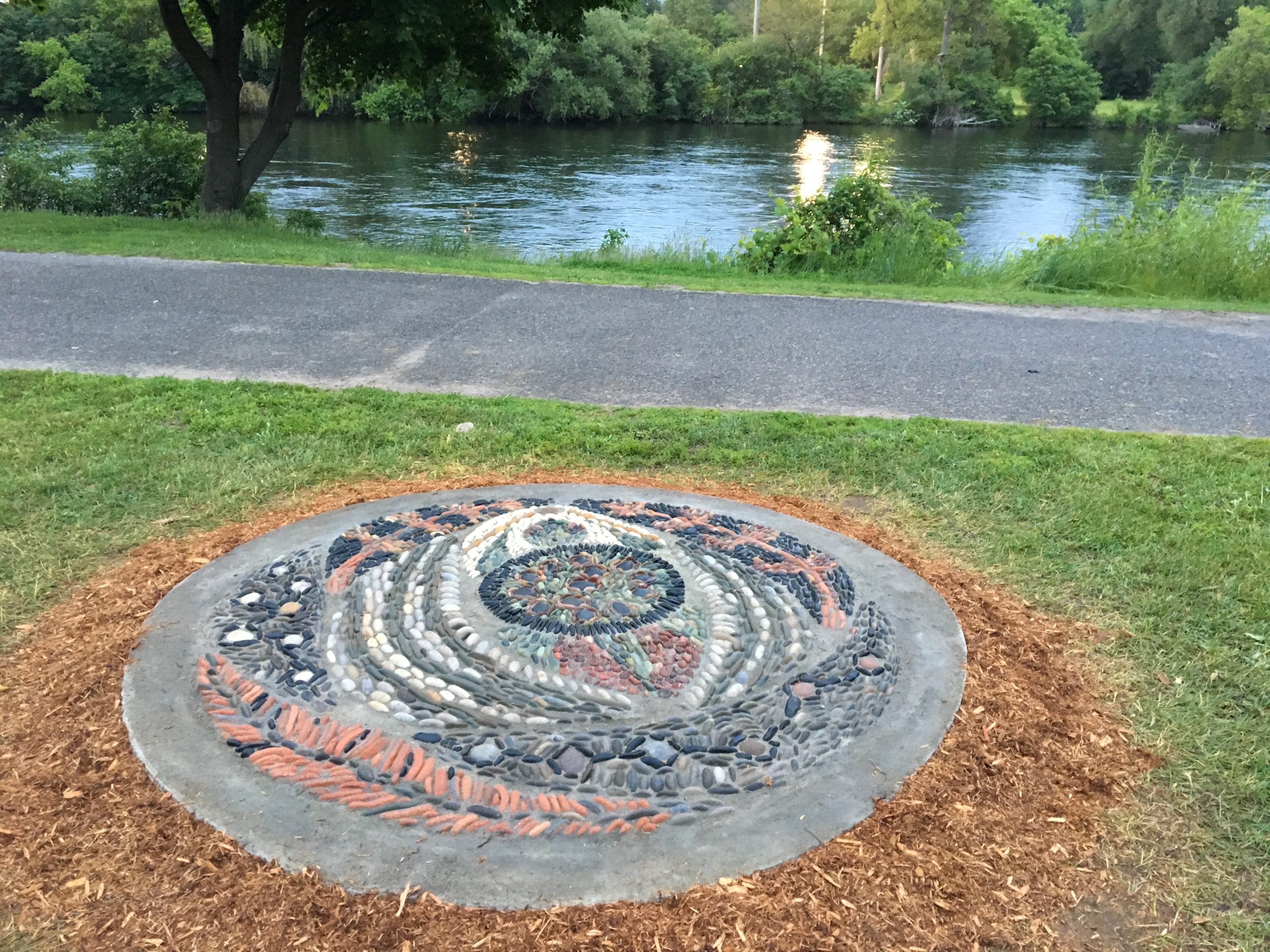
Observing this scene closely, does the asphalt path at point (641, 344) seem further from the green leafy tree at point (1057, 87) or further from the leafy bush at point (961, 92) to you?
the green leafy tree at point (1057, 87)

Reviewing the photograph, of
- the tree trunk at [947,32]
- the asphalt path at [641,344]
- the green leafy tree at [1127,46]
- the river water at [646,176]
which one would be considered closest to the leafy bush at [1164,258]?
the asphalt path at [641,344]

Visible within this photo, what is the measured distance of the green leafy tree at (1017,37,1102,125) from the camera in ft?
172

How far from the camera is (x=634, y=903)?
2324 mm

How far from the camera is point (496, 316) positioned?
823 cm

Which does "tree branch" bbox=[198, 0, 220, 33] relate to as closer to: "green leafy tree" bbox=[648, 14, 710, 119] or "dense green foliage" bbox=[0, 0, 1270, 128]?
"dense green foliage" bbox=[0, 0, 1270, 128]

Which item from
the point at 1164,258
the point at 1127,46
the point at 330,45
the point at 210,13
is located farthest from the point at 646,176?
the point at 1127,46

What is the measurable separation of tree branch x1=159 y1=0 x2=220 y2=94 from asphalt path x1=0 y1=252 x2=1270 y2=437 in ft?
15.7

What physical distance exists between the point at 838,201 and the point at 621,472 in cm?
844

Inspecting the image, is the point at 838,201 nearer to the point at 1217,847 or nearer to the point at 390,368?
the point at 390,368

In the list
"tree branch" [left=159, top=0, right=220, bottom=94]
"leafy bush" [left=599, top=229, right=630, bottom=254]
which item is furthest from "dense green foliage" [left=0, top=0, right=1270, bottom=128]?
"leafy bush" [left=599, top=229, right=630, bottom=254]

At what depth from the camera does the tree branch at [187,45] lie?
42.8ft

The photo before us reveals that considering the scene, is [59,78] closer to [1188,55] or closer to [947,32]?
[947,32]

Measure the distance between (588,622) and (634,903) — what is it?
111 centimetres

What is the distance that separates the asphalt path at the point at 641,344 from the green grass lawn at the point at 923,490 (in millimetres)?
475
